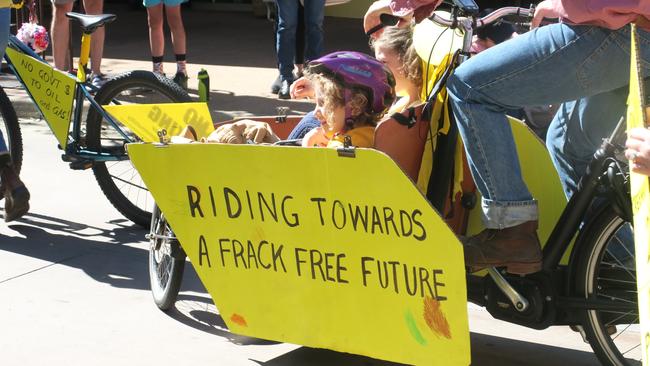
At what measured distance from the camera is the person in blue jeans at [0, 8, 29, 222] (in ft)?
20.1

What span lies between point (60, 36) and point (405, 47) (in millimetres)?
5452

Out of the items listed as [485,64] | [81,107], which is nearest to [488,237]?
[485,64]

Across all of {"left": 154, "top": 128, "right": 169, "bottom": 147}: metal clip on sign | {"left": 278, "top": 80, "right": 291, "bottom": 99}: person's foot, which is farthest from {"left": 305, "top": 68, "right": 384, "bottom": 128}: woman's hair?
{"left": 278, "top": 80, "right": 291, "bottom": 99}: person's foot

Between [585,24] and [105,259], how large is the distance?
119 inches

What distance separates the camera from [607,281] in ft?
12.9

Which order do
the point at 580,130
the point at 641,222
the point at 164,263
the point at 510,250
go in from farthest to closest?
the point at 164,263, the point at 580,130, the point at 510,250, the point at 641,222

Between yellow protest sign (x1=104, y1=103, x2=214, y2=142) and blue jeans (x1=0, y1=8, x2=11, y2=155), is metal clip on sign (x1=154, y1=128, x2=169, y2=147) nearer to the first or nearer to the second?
yellow protest sign (x1=104, y1=103, x2=214, y2=142)

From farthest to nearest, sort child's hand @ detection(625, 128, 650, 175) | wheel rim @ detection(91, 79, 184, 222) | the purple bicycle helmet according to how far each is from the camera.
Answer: wheel rim @ detection(91, 79, 184, 222), the purple bicycle helmet, child's hand @ detection(625, 128, 650, 175)

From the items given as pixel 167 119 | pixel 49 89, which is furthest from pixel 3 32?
pixel 167 119

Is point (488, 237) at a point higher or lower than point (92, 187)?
higher

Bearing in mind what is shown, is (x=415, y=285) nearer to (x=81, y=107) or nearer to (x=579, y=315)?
(x=579, y=315)

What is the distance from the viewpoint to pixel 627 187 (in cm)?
367

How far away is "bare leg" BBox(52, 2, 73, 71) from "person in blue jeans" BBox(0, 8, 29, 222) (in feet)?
9.47

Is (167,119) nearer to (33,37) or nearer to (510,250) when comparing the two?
(510,250)
